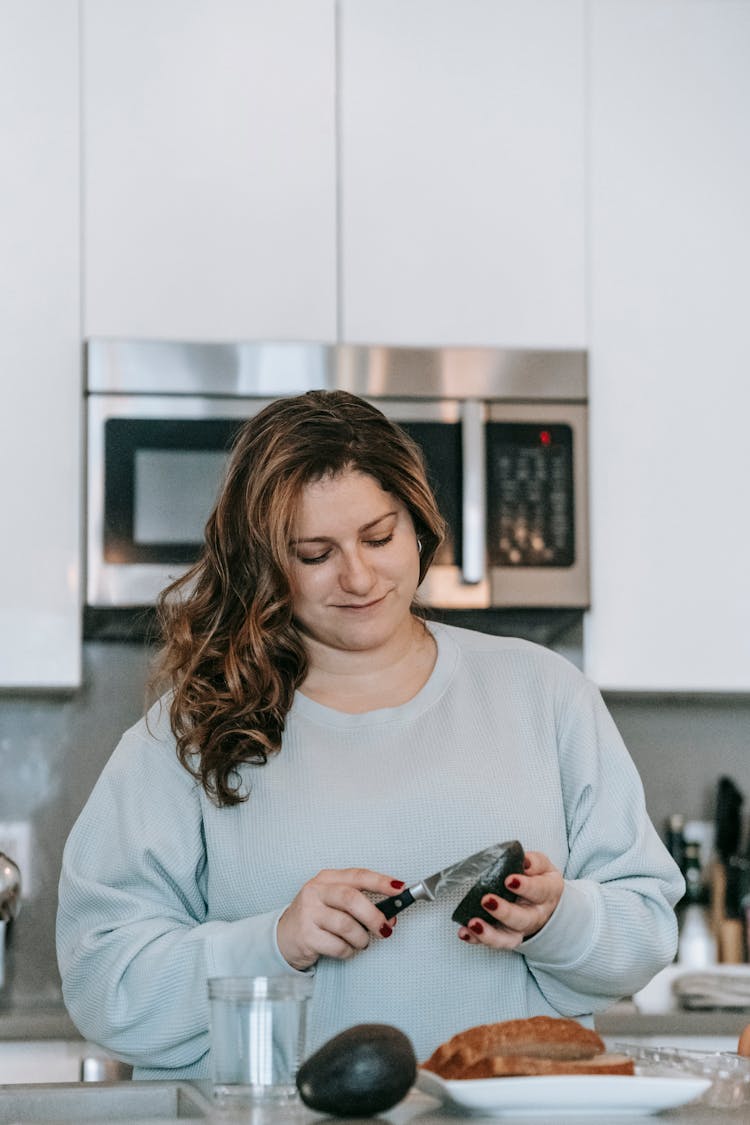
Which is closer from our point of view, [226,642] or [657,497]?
[226,642]

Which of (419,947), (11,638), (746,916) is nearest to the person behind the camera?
(419,947)

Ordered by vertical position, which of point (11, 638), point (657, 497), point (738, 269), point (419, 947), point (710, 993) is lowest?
point (710, 993)

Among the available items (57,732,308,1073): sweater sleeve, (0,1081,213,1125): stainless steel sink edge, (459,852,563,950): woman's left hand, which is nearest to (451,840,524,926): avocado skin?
(459,852,563,950): woman's left hand

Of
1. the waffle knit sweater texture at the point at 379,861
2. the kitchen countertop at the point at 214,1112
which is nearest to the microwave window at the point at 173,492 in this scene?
the waffle knit sweater texture at the point at 379,861

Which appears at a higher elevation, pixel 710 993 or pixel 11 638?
pixel 11 638

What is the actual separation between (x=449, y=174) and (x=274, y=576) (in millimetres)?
1168

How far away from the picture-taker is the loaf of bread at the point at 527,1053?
1.04 meters

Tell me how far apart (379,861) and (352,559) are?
1.02ft

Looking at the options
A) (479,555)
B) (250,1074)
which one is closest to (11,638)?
(479,555)

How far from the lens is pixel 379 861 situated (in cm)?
151

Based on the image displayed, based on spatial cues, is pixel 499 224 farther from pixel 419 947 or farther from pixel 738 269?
pixel 419 947

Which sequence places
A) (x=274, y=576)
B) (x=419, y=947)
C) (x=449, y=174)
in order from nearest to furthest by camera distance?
(x=419, y=947)
(x=274, y=576)
(x=449, y=174)

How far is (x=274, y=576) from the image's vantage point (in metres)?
1.59

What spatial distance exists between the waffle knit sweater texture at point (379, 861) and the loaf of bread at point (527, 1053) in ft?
0.95
